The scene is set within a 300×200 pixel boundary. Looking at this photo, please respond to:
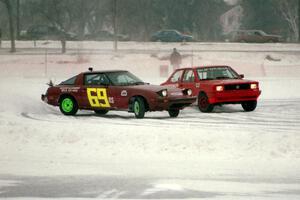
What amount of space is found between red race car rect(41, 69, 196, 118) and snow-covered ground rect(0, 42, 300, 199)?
1.13ft

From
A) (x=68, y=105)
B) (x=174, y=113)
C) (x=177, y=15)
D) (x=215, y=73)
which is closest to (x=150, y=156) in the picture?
(x=174, y=113)

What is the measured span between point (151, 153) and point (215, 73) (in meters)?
7.99

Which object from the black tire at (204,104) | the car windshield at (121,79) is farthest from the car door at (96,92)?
the black tire at (204,104)

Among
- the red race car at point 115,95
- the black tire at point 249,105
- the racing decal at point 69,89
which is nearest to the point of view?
the red race car at point 115,95

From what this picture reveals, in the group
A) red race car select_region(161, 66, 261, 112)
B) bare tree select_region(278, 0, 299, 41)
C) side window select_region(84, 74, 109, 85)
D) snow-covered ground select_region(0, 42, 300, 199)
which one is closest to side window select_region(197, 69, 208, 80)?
red race car select_region(161, 66, 261, 112)

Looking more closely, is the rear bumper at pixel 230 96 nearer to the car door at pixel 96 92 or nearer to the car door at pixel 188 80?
the car door at pixel 188 80

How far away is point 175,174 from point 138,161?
1472mm

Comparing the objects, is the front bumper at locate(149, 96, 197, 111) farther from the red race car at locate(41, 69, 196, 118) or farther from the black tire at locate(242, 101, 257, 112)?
the black tire at locate(242, 101, 257, 112)

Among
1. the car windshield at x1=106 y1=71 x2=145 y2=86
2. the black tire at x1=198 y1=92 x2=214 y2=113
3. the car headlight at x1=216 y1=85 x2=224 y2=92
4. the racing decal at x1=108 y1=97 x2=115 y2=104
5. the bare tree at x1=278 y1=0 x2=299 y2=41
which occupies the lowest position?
the black tire at x1=198 y1=92 x2=214 y2=113

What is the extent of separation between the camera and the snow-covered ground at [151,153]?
10430mm

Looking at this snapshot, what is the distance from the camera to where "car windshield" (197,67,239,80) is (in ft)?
69.4

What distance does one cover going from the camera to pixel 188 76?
21.4m

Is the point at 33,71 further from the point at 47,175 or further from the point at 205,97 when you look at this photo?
the point at 47,175

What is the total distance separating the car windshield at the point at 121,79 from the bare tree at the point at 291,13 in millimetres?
56518
